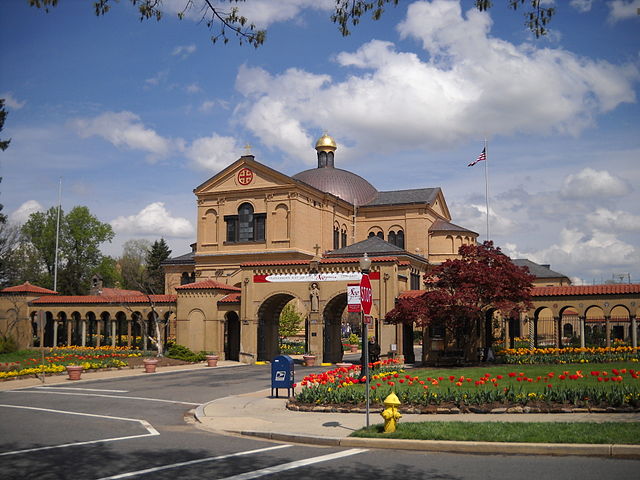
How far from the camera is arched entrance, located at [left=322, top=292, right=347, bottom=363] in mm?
40556

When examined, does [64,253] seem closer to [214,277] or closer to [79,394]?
[214,277]

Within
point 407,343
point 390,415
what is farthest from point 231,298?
point 390,415

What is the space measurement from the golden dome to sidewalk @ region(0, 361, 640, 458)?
53.9 meters

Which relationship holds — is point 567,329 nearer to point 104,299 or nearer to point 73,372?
point 104,299

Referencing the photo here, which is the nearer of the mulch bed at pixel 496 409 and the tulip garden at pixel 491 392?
the mulch bed at pixel 496 409

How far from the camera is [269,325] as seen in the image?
43031 mm

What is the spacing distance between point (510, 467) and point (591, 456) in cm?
166

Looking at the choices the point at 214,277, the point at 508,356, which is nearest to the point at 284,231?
the point at 214,277

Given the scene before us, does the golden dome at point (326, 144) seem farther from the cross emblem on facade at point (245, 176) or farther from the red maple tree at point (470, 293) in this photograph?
the red maple tree at point (470, 293)

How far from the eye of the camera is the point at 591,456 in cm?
1115

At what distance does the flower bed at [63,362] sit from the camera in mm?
30828

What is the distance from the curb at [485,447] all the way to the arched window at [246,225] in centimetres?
4247

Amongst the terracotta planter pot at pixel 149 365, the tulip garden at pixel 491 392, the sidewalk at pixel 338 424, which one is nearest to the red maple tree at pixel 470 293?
the tulip garden at pixel 491 392

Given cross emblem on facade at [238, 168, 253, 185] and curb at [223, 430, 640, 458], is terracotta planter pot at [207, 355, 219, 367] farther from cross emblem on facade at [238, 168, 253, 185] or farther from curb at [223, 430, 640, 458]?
curb at [223, 430, 640, 458]
